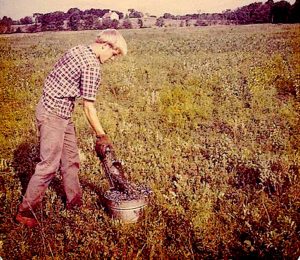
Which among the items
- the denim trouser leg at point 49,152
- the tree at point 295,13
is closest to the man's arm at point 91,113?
the denim trouser leg at point 49,152

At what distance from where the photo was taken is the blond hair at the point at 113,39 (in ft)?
11.1

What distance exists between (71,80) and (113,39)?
516 mm

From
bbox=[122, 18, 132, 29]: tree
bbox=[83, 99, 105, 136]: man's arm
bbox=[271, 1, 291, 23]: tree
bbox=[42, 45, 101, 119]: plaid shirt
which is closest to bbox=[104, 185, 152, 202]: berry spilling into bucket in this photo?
bbox=[83, 99, 105, 136]: man's arm

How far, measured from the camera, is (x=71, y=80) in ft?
11.4

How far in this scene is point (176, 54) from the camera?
12.9ft

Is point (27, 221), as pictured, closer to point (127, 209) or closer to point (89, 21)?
point (127, 209)

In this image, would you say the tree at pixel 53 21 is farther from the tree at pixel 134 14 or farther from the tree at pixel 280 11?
the tree at pixel 280 11

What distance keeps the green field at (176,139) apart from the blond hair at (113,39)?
12.5 inches

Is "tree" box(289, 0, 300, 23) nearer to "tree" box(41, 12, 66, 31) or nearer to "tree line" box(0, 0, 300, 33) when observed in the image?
"tree line" box(0, 0, 300, 33)

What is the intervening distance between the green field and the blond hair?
317 mm

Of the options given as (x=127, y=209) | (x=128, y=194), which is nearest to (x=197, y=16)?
(x=128, y=194)

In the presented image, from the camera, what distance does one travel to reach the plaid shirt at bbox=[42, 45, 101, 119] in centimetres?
337

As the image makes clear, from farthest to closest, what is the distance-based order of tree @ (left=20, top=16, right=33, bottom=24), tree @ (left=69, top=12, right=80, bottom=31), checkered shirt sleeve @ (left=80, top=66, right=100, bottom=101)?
1. tree @ (left=20, top=16, right=33, bottom=24)
2. tree @ (left=69, top=12, right=80, bottom=31)
3. checkered shirt sleeve @ (left=80, top=66, right=100, bottom=101)

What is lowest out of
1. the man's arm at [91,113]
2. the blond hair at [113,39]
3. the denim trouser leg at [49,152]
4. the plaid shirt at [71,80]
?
the denim trouser leg at [49,152]
